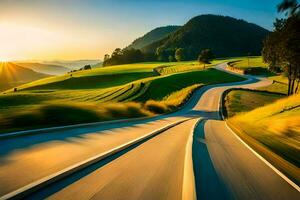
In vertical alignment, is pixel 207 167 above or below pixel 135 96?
above

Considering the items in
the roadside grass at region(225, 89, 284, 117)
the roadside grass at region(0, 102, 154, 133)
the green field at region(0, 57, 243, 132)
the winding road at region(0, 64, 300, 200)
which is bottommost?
the roadside grass at region(225, 89, 284, 117)

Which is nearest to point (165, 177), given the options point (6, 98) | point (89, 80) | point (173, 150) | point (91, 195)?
point (91, 195)

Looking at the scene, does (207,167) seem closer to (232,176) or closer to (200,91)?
(232,176)

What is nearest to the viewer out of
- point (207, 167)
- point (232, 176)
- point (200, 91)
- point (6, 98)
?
point (232, 176)

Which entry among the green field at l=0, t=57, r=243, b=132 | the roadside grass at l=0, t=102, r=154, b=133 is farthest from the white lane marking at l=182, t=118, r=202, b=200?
the green field at l=0, t=57, r=243, b=132

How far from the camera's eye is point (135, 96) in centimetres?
7431

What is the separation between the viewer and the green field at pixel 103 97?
2114 centimetres

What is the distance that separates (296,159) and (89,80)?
111 metres

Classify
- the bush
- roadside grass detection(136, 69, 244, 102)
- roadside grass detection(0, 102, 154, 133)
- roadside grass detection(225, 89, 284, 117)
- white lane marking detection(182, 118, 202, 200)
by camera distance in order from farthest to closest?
roadside grass detection(136, 69, 244, 102) < roadside grass detection(225, 89, 284, 117) < the bush < roadside grass detection(0, 102, 154, 133) < white lane marking detection(182, 118, 202, 200)

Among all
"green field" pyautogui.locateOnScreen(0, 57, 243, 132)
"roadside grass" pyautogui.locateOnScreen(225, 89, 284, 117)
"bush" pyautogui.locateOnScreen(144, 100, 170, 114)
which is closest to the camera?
"green field" pyautogui.locateOnScreen(0, 57, 243, 132)

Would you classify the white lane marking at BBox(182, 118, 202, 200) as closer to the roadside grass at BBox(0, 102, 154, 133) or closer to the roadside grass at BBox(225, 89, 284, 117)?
the roadside grass at BBox(0, 102, 154, 133)

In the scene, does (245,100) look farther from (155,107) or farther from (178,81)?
(178,81)

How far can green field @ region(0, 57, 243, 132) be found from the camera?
69.4ft

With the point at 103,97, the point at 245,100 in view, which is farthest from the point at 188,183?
the point at 103,97
